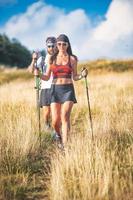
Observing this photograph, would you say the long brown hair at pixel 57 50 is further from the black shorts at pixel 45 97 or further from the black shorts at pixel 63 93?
the black shorts at pixel 45 97

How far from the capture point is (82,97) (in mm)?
16781

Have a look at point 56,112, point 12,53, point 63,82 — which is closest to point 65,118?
point 56,112

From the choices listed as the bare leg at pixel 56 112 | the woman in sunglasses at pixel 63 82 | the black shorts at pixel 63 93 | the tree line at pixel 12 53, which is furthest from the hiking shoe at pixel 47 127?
the tree line at pixel 12 53

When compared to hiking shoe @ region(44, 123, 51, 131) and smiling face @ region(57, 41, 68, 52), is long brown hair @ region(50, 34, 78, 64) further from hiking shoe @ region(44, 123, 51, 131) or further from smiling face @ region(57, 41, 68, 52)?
hiking shoe @ region(44, 123, 51, 131)

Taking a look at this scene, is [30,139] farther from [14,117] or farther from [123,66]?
[123,66]

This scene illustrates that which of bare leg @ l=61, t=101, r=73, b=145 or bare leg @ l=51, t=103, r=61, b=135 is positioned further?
bare leg @ l=51, t=103, r=61, b=135

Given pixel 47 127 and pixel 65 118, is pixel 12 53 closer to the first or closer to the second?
pixel 47 127

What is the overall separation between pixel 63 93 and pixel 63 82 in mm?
179

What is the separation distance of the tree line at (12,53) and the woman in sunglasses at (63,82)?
4904 cm

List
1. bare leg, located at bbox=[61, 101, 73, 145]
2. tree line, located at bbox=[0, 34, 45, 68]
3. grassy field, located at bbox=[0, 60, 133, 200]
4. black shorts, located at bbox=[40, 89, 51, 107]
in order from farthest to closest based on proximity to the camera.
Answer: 1. tree line, located at bbox=[0, 34, 45, 68]
2. black shorts, located at bbox=[40, 89, 51, 107]
3. bare leg, located at bbox=[61, 101, 73, 145]
4. grassy field, located at bbox=[0, 60, 133, 200]

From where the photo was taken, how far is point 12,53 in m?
59.1

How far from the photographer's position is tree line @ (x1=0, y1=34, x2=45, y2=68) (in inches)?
2292

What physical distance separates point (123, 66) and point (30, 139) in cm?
2741

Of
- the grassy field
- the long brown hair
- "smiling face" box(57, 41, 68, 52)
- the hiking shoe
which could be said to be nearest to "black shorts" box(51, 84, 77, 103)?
the long brown hair
